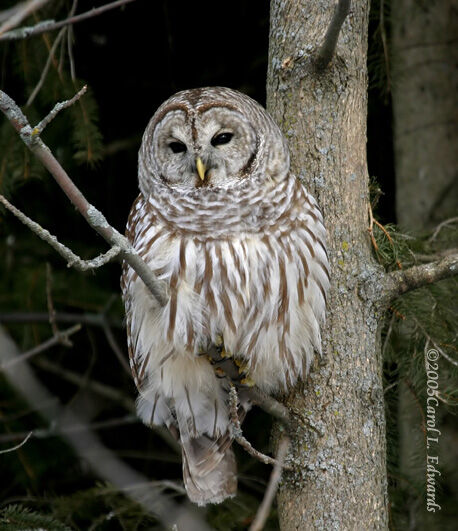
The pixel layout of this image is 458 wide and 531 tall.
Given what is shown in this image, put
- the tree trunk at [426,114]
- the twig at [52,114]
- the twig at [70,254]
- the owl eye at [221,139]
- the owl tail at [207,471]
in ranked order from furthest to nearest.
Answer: the tree trunk at [426,114] → the owl tail at [207,471] → the owl eye at [221,139] → the twig at [70,254] → the twig at [52,114]

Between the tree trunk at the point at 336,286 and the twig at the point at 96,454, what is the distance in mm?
418

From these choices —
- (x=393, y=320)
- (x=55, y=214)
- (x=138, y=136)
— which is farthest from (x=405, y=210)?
(x=55, y=214)

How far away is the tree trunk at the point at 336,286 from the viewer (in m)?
2.52

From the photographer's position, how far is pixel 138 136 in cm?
416

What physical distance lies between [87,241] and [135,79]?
0.90 m

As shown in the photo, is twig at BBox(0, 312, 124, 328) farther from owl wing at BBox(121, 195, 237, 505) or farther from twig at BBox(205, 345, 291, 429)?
twig at BBox(205, 345, 291, 429)

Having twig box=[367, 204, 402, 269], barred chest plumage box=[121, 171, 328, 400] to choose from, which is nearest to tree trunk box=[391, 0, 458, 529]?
twig box=[367, 204, 402, 269]

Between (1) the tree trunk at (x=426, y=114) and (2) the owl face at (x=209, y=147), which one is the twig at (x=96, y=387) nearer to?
(2) the owl face at (x=209, y=147)

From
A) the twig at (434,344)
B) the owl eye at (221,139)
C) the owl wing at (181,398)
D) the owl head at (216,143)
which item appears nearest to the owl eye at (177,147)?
the owl head at (216,143)

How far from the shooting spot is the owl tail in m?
2.96

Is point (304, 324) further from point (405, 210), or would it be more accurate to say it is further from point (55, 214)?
point (55, 214)

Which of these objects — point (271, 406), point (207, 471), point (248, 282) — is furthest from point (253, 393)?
point (207, 471)

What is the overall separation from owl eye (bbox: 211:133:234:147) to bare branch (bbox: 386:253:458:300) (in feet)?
2.49

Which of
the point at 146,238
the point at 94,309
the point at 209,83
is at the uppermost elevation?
the point at 209,83
